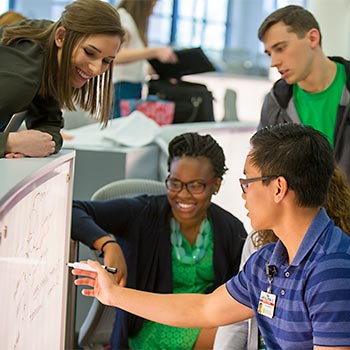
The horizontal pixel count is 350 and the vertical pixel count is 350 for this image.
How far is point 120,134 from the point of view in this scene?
3.87 meters

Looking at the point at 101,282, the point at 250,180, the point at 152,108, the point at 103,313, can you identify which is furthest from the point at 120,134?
the point at 250,180

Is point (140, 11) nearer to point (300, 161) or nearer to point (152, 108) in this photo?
point (152, 108)

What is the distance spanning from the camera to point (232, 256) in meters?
2.72

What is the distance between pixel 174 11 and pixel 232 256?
33.3 feet

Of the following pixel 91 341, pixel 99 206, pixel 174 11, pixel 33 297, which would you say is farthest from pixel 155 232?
pixel 174 11

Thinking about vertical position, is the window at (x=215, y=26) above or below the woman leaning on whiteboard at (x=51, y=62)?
above

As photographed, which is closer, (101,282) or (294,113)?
(101,282)

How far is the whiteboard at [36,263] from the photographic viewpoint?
1.37 meters

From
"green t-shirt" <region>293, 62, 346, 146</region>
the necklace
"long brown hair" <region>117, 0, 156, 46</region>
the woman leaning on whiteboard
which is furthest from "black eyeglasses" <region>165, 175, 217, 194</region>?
"long brown hair" <region>117, 0, 156, 46</region>

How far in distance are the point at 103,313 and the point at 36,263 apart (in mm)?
1251

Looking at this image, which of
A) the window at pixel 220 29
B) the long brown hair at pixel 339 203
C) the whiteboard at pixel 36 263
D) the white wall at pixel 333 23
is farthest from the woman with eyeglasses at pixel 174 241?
the window at pixel 220 29

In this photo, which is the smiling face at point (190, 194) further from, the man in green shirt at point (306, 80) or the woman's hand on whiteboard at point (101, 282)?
the woman's hand on whiteboard at point (101, 282)

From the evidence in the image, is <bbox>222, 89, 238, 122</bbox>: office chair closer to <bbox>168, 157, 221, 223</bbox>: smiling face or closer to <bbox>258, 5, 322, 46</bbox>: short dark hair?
<bbox>258, 5, 322, 46</bbox>: short dark hair

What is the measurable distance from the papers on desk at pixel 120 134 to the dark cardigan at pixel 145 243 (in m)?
1.04
